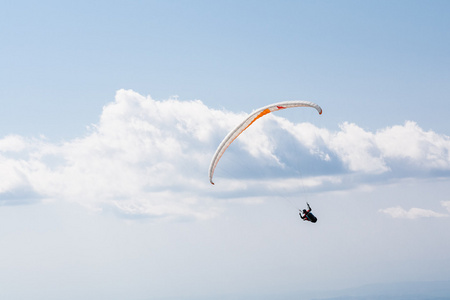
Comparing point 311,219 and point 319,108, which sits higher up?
point 319,108

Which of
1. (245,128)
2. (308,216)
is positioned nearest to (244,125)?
(245,128)

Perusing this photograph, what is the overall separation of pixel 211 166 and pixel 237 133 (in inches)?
163

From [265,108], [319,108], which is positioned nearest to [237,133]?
[265,108]

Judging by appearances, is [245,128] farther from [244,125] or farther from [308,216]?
[308,216]

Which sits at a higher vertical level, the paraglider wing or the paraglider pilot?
the paraglider wing

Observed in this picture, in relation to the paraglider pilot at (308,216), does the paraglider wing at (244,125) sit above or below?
above

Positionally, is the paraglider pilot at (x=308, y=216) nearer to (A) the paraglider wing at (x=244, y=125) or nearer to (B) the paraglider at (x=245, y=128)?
(B) the paraglider at (x=245, y=128)

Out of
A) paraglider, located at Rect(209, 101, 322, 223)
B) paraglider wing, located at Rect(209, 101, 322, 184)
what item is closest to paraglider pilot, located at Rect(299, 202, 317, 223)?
paraglider, located at Rect(209, 101, 322, 223)

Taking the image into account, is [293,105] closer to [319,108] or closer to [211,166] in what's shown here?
[319,108]

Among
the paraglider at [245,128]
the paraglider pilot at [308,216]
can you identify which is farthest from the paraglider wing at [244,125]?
the paraglider pilot at [308,216]

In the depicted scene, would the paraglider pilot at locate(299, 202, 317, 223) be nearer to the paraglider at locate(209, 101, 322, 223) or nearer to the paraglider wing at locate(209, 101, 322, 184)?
the paraglider at locate(209, 101, 322, 223)

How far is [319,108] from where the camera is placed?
4456 centimetres

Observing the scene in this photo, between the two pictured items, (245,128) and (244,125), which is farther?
(245,128)

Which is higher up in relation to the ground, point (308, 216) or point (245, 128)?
point (245, 128)
